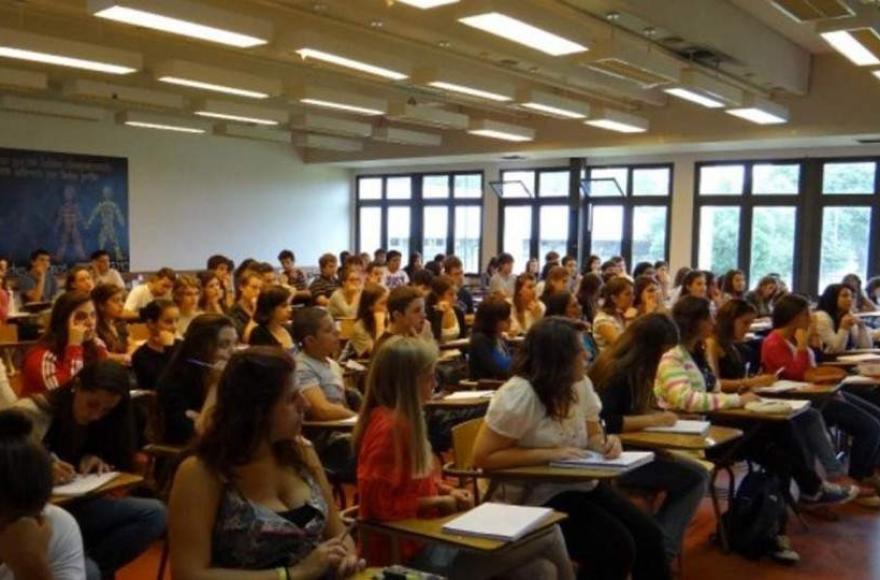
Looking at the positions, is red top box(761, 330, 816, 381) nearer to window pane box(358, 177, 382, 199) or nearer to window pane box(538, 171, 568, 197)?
window pane box(538, 171, 568, 197)

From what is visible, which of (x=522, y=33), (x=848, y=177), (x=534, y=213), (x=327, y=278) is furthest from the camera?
(x=534, y=213)

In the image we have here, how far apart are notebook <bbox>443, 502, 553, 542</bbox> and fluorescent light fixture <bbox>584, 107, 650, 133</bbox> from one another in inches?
305

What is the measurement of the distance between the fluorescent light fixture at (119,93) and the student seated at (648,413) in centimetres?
710

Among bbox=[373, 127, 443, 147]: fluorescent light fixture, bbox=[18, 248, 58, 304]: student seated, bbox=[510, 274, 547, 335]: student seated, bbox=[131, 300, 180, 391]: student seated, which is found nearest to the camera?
bbox=[131, 300, 180, 391]: student seated

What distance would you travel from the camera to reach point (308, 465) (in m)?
2.10

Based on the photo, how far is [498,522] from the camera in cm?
227

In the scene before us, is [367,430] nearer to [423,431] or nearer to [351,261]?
[423,431]

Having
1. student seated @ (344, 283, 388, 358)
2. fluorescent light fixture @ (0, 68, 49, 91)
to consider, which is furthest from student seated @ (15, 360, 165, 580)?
fluorescent light fixture @ (0, 68, 49, 91)

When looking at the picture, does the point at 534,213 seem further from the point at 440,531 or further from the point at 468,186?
the point at 440,531

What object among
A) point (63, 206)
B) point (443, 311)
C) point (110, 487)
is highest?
point (63, 206)

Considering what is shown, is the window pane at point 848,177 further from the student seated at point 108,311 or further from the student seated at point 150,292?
the student seated at point 108,311

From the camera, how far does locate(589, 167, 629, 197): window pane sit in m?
12.7

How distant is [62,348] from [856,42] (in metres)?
5.57

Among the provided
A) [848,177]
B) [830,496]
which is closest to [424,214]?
[848,177]
